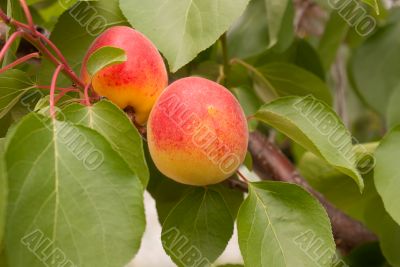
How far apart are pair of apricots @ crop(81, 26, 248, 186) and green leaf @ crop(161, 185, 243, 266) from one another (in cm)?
7

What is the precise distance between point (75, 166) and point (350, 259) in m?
0.71

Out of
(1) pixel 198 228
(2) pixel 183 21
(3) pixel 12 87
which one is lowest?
(1) pixel 198 228

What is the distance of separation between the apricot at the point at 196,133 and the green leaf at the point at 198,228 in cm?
8

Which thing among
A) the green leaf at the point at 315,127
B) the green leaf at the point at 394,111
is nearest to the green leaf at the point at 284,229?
the green leaf at the point at 315,127

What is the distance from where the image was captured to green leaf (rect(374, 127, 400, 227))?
806 mm

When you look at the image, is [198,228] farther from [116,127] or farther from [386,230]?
[386,230]

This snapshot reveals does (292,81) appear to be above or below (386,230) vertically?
above

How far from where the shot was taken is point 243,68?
1.18m

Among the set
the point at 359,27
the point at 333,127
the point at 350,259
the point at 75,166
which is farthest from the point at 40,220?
the point at 359,27

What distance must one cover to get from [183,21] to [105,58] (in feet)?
0.34

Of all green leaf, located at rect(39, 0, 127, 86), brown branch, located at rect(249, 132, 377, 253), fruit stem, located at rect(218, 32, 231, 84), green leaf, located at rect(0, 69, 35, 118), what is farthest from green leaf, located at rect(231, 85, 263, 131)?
green leaf, located at rect(0, 69, 35, 118)

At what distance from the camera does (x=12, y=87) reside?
Result: 758 millimetres

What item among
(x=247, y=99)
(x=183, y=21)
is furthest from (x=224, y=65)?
(x=183, y=21)

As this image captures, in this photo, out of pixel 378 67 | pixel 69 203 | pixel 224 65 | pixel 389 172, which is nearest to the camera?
pixel 69 203
